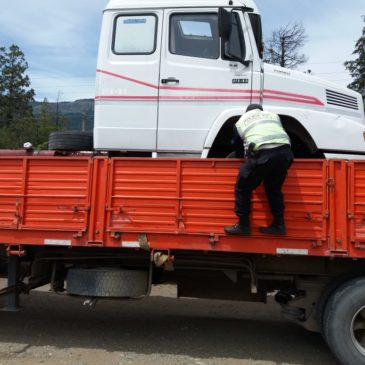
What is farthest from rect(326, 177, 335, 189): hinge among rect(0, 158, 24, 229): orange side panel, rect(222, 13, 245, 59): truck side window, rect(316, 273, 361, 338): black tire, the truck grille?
rect(0, 158, 24, 229): orange side panel

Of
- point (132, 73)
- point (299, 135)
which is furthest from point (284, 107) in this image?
point (132, 73)

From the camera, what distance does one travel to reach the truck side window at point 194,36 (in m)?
5.64

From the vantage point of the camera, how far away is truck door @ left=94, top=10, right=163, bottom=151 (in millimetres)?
5672

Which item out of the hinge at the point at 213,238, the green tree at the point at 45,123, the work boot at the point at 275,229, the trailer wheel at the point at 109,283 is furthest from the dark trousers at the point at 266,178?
the green tree at the point at 45,123

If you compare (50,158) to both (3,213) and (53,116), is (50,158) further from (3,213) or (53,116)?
(53,116)

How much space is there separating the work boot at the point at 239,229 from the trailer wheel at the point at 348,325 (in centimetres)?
108

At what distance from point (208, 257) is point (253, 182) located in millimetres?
1039

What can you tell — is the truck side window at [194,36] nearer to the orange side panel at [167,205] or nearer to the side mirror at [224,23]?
the side mirror at [224,23]

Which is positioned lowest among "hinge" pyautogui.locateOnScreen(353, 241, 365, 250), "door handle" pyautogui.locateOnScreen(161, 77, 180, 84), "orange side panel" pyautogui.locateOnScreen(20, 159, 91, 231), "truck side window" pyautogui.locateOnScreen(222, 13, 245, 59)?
"hinge" pyautogui.locateOnScreen(353, 241, 365, 250)

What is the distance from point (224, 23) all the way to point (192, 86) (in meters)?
0.76

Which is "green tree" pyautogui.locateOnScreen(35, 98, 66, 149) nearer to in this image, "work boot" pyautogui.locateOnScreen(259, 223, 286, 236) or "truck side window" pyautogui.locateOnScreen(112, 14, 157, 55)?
"truck side window" pyautogui.locateOnScreen(112, 14, 157, 55)

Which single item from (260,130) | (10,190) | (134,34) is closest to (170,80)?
(134,34)

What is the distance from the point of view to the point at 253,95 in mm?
5566

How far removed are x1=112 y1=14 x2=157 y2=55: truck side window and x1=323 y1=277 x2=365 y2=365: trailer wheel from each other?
3.36 meters
